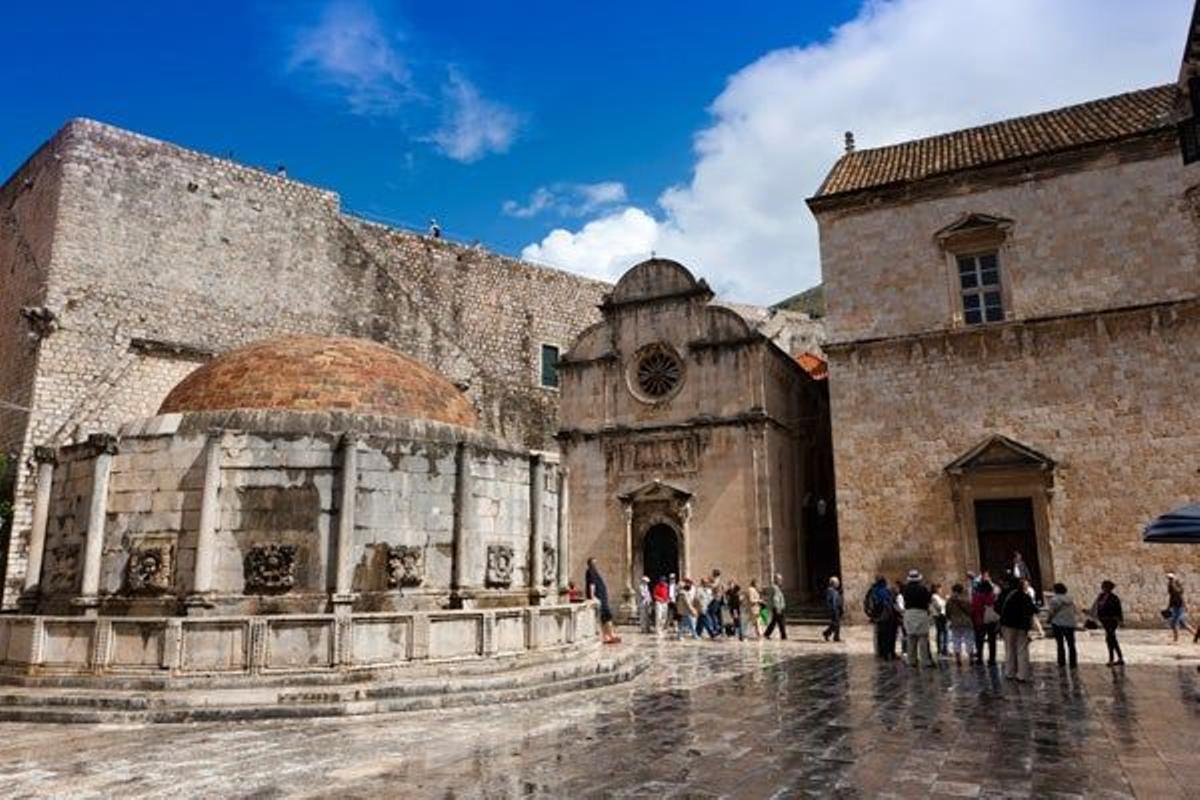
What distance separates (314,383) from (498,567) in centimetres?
375

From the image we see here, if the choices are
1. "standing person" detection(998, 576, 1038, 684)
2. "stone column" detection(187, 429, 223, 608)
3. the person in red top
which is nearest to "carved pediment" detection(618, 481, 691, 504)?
the person in red top

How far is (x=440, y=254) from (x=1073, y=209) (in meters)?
22.0

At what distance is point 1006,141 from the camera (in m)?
21.2

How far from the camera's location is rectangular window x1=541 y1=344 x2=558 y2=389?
111ft

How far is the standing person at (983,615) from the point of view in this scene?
12.2 metres

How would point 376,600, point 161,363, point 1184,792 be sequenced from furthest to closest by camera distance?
point 161,363 < point 376,600 < point 1184,792

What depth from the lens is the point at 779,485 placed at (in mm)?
22188

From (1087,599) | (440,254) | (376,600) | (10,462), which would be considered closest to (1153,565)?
(1087,599)

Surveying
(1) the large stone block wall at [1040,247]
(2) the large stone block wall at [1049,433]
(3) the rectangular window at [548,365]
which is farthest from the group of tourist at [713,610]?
(3) the rectangular window at [548,365]

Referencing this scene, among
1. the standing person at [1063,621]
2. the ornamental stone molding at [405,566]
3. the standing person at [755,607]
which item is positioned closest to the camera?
the ornamental stone molding at [405,566]

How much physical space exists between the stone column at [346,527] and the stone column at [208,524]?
1440 millimetres

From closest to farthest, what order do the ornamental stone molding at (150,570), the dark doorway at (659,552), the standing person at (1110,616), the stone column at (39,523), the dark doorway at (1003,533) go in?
the ornamental stone molding at (150,570) < the stone column at (39,523) < the standing person at (1110,616) < the dark doorway at (1003,533) < the dark doorway at (659,552)

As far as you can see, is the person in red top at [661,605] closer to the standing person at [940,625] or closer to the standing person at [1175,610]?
the standing person at [940,625]

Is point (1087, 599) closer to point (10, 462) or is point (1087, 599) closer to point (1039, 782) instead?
point (1039, 782)
